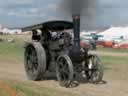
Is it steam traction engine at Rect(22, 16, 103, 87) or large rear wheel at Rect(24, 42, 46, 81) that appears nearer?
steam traction engine at Rect(22, 16, 103, 87)

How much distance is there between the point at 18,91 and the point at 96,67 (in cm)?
311

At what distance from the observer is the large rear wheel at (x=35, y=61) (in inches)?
474

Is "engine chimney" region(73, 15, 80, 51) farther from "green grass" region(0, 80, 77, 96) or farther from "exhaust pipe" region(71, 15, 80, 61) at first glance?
"green grass" region(0, 80, 77, 96)

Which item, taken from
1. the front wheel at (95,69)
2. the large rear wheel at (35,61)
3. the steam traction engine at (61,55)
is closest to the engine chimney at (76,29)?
the steam traction engine at (61,55)

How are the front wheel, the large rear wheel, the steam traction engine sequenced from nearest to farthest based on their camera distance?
the steam traction engine, the front wheel, the large rear wheel

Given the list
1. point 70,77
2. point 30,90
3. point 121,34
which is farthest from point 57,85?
point 121,34

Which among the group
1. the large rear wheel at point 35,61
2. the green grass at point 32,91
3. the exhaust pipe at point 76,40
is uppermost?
the exhaust pipe at point 76,40

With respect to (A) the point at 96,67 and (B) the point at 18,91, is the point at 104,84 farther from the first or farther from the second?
(B) the point at 18,91

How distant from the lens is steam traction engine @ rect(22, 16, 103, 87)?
11.2 metres

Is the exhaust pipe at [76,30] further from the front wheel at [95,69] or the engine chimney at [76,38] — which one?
the front wheel at [95,69]

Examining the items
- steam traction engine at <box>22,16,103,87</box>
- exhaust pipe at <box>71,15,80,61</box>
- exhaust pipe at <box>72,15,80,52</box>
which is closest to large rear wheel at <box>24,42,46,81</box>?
steam traction engine at <box>22,16,103,87</box>

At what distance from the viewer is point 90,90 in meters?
10.6

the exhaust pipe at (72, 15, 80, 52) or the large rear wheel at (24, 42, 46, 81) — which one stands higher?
the exhaust pipe at (72, 15, 80, 52)

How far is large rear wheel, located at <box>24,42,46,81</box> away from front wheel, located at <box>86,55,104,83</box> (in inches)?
60.5
